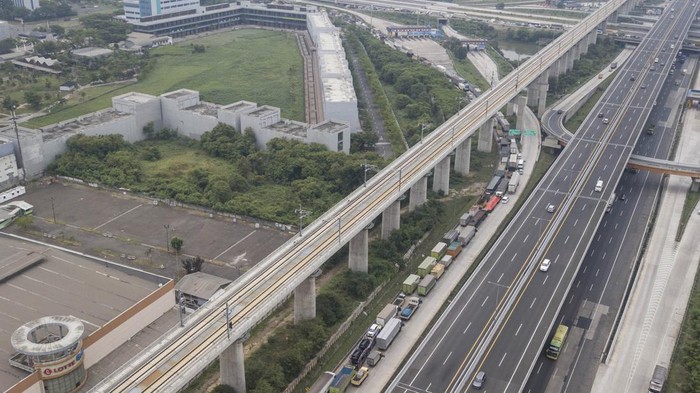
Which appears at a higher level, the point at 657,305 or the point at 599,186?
the point at 599,186

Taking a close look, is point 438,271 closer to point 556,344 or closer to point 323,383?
point 556,344

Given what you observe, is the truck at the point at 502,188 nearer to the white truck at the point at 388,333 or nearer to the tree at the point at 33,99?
the white truck at the point at 388,333

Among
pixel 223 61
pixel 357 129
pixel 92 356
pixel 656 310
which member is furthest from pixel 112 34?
pixel 656 310

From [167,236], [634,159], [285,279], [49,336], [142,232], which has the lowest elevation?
[142,232]

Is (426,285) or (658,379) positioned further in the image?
(426,285)

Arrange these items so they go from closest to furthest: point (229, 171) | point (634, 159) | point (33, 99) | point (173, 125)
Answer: point (229, 171), point (634, 159), point (173, 125), point (33, 99)

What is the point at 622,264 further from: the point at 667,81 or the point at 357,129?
the point at 667,81

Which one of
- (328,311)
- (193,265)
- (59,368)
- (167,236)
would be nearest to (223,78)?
(167,236)
